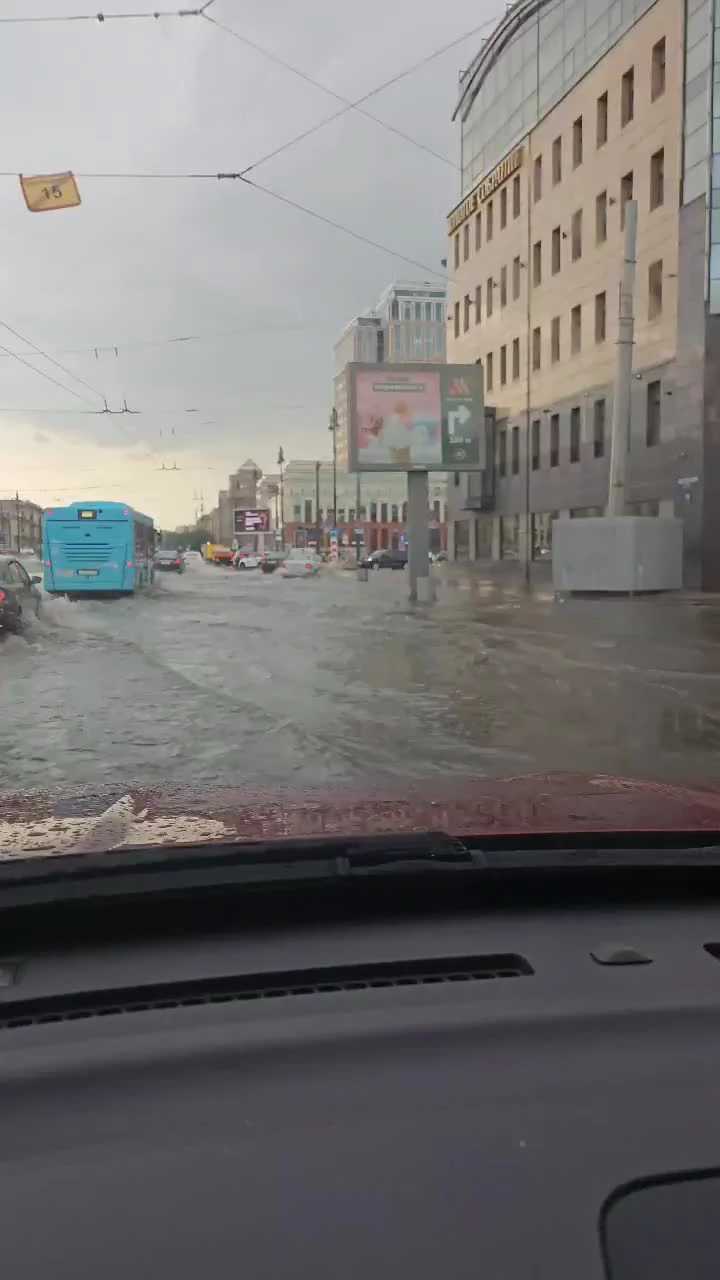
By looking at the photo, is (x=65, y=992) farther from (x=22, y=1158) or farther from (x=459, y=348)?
(x=459, y=348)

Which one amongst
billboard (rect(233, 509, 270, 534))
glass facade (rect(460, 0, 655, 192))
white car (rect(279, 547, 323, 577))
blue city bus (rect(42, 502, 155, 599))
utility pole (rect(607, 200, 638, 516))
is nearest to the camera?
utility pole (rect(607, 200, 638, 516))

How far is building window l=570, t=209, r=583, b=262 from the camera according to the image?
39312mm

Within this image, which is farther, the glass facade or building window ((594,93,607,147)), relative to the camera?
building window ((594,93,607,147))

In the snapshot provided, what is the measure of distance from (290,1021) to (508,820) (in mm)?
1233

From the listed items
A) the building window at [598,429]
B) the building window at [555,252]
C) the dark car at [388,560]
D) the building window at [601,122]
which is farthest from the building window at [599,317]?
the dark car at [388,560]

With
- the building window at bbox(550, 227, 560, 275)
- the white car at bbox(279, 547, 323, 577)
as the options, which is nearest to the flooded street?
the building window at bbox(550, 227, 560, 275)

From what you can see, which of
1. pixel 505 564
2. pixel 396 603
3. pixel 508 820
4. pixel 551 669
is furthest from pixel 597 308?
pixel 508 820

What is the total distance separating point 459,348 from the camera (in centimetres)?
5494

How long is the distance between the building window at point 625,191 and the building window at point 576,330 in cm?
455

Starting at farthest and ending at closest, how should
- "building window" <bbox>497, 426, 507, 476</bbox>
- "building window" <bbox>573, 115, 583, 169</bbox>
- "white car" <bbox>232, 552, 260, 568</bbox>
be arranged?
"white car" <bbox>232, 552, 260, 568</bbox>
"building window" <bbox>497, 426, 507, 476</bbox>
"building window" <bbox>573, 115, 583, 169</bbox>

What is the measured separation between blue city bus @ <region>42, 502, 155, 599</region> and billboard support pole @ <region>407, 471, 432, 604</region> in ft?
27.1

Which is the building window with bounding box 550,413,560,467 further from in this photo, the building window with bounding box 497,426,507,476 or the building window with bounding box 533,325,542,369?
the building window with bounding box 497,426,507,476

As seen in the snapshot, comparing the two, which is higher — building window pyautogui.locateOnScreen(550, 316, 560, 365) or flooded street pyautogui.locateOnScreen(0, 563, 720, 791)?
building window pyautogui.locateOnScreen(550, 316, 560, 365)

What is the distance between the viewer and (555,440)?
42.6m
